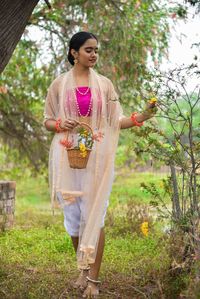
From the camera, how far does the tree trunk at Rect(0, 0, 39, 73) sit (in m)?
4.83

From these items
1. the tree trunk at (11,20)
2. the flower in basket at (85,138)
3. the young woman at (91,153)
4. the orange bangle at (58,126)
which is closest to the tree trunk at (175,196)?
the young woman at (91,153)

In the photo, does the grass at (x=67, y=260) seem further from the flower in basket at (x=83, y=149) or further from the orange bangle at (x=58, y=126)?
the orange bangle at (x=58, y=126)

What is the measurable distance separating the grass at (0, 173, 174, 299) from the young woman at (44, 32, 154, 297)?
28 cm

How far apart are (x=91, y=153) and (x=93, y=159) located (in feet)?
0.16

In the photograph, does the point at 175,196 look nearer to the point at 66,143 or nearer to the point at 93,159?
the point at 93,159

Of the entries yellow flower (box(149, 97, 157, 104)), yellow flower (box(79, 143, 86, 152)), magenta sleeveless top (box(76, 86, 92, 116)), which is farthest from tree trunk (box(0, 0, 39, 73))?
yellow flower (box(149, 97, 157, 104))

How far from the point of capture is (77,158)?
15.9 feet

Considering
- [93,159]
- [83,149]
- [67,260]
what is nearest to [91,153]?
[93,159]

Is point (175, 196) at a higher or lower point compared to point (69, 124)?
lower

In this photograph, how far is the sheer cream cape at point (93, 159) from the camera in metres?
4.94

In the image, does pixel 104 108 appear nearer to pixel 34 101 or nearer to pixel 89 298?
pixel 89 298

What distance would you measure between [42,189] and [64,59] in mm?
9556

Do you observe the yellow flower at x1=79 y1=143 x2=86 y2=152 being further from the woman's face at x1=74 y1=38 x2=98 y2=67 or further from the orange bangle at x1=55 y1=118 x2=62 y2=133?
the woman's face at x1=74 y1=38 x2=98 y2=67

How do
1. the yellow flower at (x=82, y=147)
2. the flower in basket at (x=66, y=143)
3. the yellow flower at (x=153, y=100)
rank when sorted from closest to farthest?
the yellow flower at (x=153, y=100), the yellow flower at (x=82, y=147), the flower in basket at (x=66, y=143)
